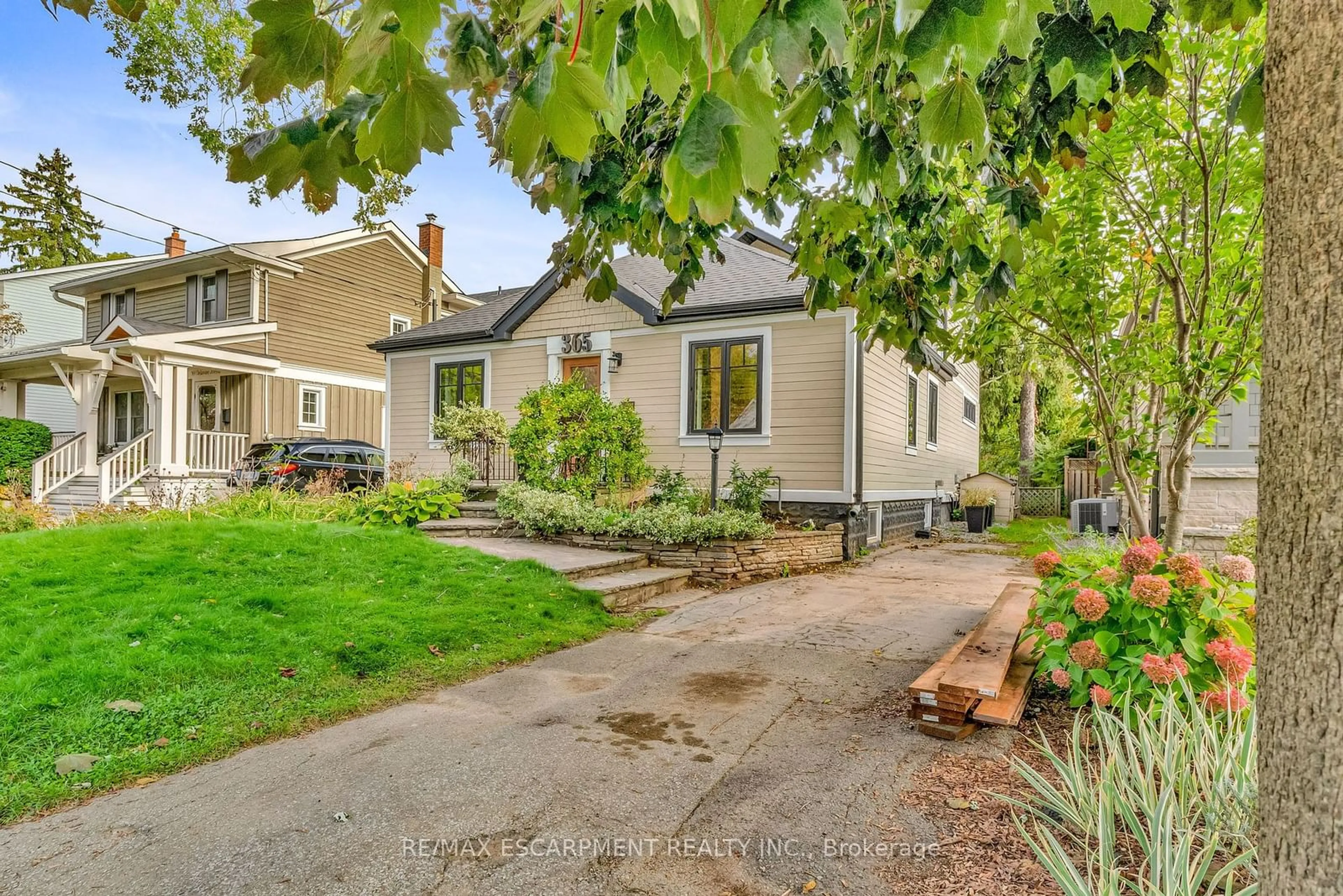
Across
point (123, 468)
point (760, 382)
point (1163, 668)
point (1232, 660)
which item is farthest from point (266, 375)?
point (1232, 660)

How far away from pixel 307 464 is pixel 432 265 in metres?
10.5

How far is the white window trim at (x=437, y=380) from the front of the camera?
13531mm

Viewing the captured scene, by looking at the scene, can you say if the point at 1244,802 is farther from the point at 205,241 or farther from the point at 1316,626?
the point at 205,241

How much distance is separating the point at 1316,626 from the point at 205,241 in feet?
86.0

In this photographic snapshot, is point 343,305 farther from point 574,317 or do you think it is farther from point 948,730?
point 948,730

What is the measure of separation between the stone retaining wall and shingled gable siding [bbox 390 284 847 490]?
1378 millimetres

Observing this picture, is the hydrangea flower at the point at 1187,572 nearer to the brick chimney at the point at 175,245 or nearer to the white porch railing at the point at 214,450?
the white porch railing at the point at 214,450

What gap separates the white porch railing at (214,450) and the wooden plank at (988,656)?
16.2m

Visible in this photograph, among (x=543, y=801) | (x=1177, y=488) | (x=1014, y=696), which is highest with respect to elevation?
(x=1177, y=488)

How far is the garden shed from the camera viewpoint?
16844 millimetres

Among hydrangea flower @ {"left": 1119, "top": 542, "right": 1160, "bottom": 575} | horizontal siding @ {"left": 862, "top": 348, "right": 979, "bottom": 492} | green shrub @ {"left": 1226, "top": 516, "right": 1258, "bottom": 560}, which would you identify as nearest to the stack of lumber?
hydrangea flower @ {"left": 1119, "top": 542, "right": 1160, "bottom": 575}

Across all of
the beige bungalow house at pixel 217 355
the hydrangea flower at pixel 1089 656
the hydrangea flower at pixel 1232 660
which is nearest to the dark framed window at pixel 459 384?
the beige bungalow house at pixel 217 355

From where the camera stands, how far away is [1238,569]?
128 inches

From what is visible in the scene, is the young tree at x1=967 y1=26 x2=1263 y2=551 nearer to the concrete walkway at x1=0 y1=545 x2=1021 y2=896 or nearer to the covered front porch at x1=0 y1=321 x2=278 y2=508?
the concrete walkway at x1=0 y1=545 x2=1021 y2=896
